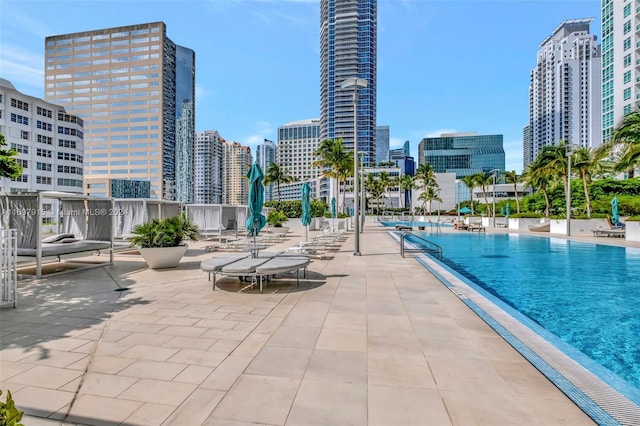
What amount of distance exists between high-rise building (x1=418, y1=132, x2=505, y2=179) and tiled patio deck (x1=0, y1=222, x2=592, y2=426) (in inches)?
5693

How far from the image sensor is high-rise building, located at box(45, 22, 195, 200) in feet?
374

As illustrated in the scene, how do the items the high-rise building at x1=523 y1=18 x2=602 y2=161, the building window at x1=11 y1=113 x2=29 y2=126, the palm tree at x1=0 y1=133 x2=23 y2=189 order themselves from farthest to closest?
the high-rise building at x1=523 y1=18 x2=602 y2=161 → the building window at x1=11 y1=113 x2=29 y2=126 → the palm tree at x1=0 y1=133 x2=23 y2=189

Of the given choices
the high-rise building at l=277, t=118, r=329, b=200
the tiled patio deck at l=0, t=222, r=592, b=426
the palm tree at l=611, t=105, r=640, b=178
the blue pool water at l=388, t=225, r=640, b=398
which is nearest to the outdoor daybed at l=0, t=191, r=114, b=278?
the tiled patio deck at l=0, t=222, r=592, b=426

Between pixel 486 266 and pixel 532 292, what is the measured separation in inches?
152

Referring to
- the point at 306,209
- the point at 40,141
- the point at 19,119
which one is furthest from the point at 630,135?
the point at 40,141

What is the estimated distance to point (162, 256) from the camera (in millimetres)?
9031

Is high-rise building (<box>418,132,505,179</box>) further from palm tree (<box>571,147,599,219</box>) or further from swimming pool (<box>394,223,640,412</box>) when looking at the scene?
swimming pool (<box>394,223,640,412</box>)

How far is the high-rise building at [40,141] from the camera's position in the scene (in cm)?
5788

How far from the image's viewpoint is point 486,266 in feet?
37.8

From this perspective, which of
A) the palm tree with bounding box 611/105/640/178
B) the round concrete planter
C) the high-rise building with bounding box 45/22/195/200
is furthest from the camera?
the high-rise building with bounding box 45/22/195/200

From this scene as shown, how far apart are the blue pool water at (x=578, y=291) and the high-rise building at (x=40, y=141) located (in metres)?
70.2

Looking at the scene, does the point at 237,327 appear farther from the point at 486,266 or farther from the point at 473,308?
the point at 486,266

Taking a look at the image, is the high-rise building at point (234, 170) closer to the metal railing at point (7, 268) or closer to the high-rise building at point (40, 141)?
the high-rise building at point (40, 141)

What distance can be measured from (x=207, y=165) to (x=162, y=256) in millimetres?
157209
